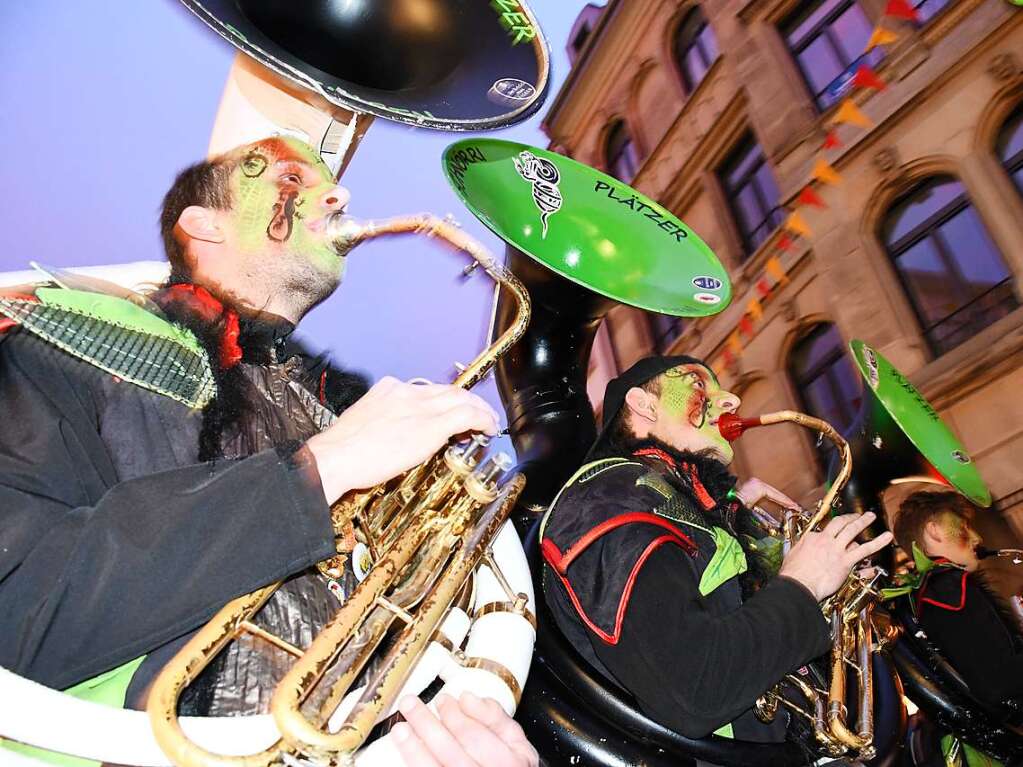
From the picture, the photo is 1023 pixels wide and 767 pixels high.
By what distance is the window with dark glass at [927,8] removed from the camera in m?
8.15

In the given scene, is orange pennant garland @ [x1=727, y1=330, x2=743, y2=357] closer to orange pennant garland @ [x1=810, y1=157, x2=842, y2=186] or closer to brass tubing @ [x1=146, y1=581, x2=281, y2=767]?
orange pennant garland @ [x1=810, y1=157, x2=842, y2=186]

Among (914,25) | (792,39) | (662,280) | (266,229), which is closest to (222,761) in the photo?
(266,229)

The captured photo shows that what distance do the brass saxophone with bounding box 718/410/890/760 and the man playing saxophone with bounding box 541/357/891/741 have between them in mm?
122

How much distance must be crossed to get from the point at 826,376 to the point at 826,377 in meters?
0.01

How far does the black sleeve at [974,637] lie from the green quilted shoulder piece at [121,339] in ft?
11.0

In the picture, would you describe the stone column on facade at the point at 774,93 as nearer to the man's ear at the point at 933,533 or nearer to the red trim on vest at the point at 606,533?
the man's ear at the point at 933,533

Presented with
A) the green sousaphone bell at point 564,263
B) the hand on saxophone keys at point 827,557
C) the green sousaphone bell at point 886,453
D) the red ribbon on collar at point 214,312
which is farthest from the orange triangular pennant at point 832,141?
the red ribbon on collar at point 214,312

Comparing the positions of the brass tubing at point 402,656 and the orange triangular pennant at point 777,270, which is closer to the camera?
the brass tubing at point 402,656

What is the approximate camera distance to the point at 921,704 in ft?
10.5

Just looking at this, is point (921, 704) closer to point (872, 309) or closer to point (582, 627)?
point (582, 627)

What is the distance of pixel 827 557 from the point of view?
2.12 meters

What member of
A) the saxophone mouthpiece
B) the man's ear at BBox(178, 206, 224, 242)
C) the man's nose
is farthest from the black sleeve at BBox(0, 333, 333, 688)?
the saxophone mouthpiece

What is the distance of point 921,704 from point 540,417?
211cm

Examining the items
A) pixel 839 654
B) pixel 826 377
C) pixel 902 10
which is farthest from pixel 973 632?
pixel 902 10
